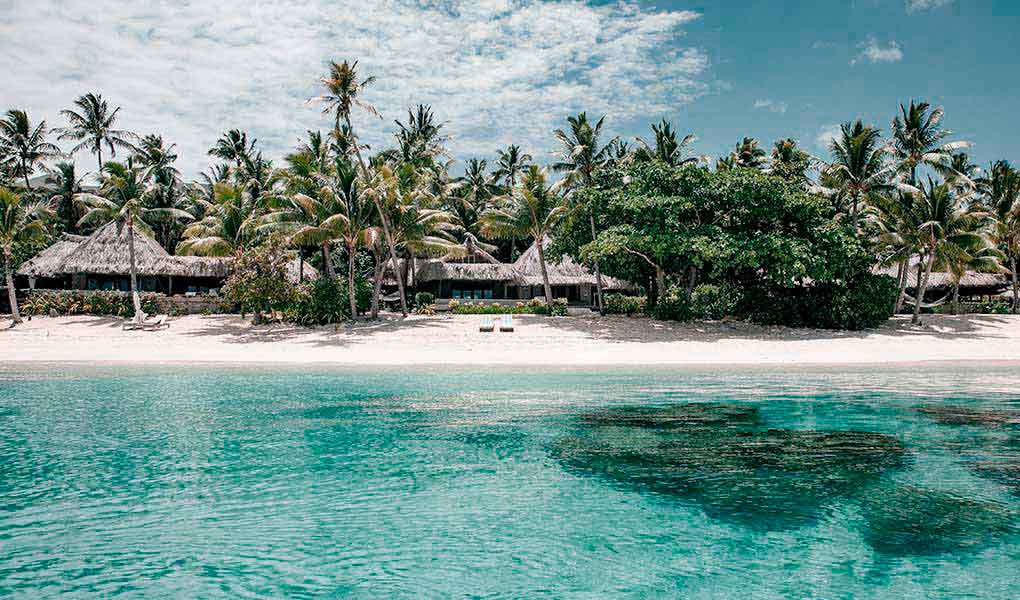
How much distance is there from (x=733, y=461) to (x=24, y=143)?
2019 inches

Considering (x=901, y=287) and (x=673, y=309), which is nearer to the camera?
(x=673, y=309)

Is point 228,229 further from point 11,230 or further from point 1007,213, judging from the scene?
point 1007,213

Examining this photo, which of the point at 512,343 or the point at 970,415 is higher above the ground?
the point at 512,343

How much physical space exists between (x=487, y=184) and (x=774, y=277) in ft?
96.2

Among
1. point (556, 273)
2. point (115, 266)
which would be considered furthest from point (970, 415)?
point (115, 266)

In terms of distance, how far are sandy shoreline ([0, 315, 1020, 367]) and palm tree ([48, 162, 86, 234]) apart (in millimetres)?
18784

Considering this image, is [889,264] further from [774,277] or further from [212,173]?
[212,173]

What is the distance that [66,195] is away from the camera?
43.3m

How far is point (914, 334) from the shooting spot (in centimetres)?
2517

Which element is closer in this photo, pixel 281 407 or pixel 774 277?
pixel 281 407

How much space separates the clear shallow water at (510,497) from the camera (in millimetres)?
5328

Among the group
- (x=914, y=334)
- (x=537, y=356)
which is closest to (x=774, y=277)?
(x=914, y=334)

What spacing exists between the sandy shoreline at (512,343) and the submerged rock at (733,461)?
28.0 ft

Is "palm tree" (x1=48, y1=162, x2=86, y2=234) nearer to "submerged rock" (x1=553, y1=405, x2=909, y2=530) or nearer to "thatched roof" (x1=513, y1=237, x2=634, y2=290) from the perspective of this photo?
"thatched roof" (x1=513, y1=237, x2=634, y2=290)
